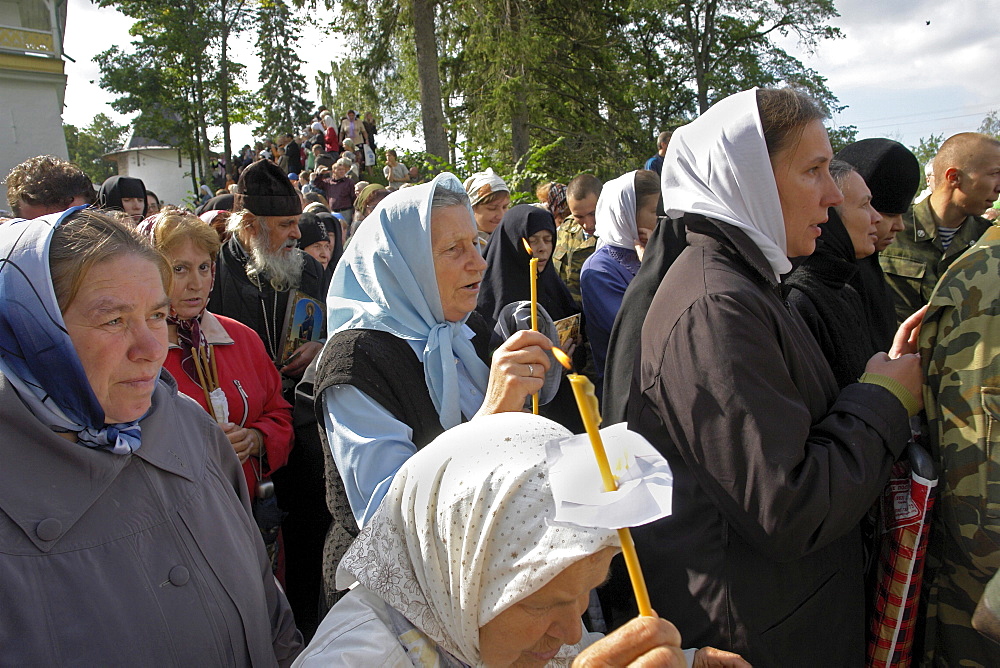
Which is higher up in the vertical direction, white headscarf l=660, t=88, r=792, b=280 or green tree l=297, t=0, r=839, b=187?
green tree l=297, t=0, r=839, b=187

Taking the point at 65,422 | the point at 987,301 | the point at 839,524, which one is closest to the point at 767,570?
the point at 839,524

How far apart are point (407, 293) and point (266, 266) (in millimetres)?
1996

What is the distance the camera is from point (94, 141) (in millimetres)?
Answer: 73250

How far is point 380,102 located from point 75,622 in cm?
1663

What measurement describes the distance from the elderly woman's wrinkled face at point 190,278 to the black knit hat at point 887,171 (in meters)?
3.07

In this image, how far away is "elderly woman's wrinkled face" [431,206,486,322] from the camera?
7.09ft

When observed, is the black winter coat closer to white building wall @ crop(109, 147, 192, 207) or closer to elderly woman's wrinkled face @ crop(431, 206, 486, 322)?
elderly woman's wrinkled face @ crop(431, 206, 486, 322)

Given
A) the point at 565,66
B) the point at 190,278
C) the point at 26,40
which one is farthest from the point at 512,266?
the point at 26,40

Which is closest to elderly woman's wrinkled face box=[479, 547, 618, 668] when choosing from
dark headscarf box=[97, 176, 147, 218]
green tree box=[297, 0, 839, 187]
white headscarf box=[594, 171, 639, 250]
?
white headscarf box=[594, 171, 639, 250]

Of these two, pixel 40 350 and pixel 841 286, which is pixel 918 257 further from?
pixel 40 350

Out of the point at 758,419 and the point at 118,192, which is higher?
the point at 118,192

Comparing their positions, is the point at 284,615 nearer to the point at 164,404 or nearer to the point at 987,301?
the point at 164,404

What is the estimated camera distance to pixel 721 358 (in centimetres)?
158

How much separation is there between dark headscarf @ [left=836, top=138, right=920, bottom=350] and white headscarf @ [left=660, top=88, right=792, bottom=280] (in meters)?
1.69
